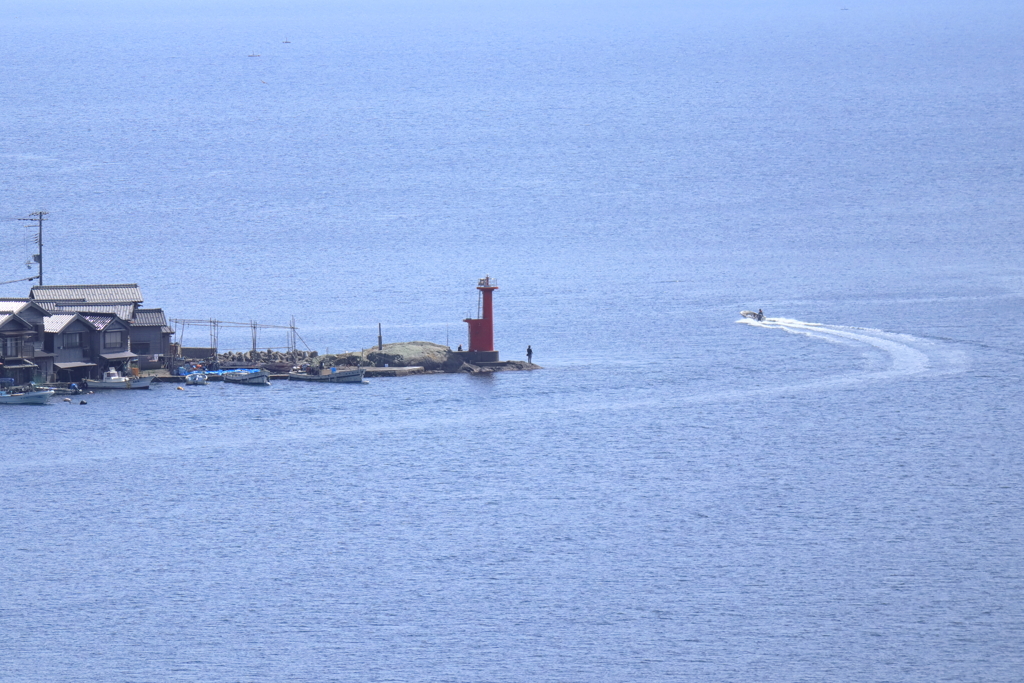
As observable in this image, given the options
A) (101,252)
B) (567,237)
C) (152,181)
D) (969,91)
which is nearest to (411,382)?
(101,252)

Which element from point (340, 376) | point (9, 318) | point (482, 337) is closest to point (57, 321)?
point (9, 318)

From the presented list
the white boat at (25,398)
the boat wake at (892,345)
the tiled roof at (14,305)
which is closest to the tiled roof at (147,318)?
the tiled roof at (14,305)

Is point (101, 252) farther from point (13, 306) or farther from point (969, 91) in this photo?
point (969, 91)

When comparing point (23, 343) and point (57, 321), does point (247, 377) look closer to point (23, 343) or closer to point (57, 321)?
point (57, 321)

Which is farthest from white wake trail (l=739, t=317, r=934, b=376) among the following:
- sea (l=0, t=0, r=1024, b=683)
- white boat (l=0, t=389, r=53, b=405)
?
white boat (l=0, t=389, r=53, b=405)

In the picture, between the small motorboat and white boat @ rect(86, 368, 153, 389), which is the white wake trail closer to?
the small motorboat

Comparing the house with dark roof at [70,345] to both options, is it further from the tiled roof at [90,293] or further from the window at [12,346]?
the tiled roof at [90,293]
